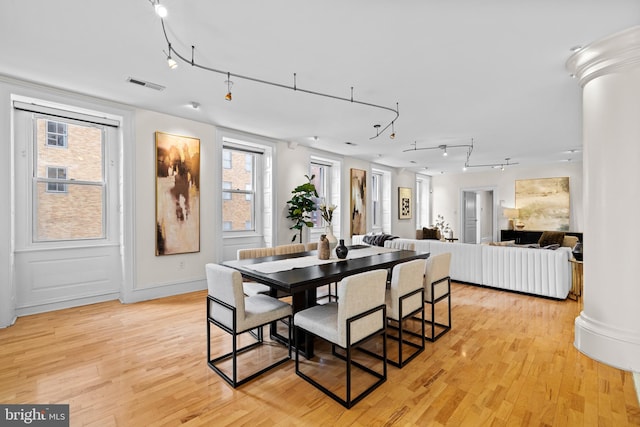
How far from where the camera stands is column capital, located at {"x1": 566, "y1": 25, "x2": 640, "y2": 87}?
4.32 feet

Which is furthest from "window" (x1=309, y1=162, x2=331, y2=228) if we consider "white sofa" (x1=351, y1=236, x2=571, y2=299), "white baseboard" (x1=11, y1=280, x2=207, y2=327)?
"white baseboard" (x1=11, y1=280, x2=207, y2=327)

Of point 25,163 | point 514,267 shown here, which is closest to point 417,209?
point 514,267

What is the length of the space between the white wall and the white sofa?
4705 mm

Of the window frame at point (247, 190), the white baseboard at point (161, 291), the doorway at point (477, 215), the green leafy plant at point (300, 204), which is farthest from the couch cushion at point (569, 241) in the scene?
the white baseboard at point (161, 291)

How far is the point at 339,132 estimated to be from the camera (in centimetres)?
511

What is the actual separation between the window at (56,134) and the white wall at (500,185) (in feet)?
32.9

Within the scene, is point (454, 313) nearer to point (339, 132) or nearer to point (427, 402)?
point (427, 402)

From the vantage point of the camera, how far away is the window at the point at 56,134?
3662mm

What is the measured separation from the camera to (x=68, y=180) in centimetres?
377

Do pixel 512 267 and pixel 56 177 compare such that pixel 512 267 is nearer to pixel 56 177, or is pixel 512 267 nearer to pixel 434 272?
Result: pixel 434 272

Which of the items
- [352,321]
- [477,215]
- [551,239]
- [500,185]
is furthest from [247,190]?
[477,215]

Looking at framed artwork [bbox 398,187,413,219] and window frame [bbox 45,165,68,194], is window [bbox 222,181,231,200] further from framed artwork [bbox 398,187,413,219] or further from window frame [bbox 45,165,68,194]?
framed artwork [bbox 398,187,413,219]

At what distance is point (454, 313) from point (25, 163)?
534cm

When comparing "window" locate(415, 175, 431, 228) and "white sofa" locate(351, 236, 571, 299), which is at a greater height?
"window" locate(415, 175, 431, 228)
